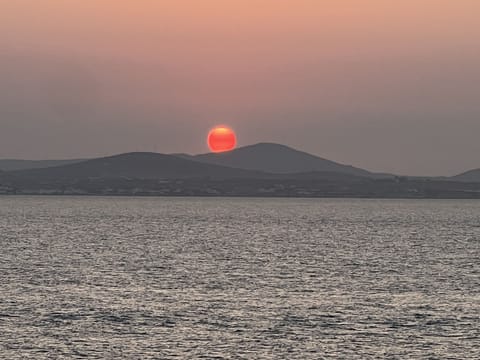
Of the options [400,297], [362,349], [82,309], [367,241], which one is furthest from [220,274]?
[367,241]

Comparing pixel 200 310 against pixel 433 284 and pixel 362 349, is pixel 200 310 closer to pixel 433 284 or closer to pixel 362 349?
pixel 362 349

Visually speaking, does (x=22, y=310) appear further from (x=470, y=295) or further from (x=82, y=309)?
(x=470, y=295)

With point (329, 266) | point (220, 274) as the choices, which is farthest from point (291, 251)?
point (220, 274)

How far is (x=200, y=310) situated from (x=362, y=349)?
19403mm

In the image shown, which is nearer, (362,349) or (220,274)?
(362,349)

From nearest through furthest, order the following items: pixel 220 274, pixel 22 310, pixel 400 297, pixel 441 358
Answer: pixel 441 358 < pixel 22 310 < pixel 400 297 < pixel 220 274

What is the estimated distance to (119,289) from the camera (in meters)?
87.0

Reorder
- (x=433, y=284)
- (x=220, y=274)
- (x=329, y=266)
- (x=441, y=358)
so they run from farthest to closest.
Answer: (x=329, y=266) → (x=220, y=274) → (x=433, y=284) → (x=441, y=358)

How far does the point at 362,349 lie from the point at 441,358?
17.0 feet

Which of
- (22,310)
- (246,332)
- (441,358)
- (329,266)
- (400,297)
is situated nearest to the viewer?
(441,358)

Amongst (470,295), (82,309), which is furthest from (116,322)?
(470,295)

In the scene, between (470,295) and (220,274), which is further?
(220,274)

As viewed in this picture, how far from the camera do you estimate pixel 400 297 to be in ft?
272

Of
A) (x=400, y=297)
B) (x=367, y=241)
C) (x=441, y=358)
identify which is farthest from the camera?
(x=367, y=241)
